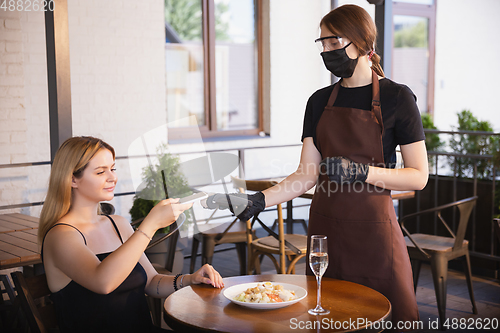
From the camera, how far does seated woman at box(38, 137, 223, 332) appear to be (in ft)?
4.62

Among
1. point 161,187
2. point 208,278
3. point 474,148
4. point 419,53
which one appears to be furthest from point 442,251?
point 419,53

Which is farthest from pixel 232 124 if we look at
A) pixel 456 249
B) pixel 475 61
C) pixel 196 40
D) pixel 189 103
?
pixel 475 61

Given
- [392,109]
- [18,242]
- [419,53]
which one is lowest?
[18,242]

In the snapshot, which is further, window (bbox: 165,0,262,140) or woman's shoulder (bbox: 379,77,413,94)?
window (bbox: 165,0,262,140)

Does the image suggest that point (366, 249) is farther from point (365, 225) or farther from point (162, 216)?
point (162, 216)

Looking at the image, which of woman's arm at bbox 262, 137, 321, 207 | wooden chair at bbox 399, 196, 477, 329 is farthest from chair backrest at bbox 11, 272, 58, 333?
wooden chair at bbox 399, 196, 477, 329

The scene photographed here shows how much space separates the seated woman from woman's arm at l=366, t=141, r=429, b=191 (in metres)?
0.58

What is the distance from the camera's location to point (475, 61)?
26.2 ft

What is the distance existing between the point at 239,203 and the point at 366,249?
433mm

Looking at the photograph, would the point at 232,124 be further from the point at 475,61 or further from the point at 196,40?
the point at 475,61

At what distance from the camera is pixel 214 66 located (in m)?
5.82

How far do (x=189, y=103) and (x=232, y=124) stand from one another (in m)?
0.59

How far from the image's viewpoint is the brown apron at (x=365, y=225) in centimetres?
164

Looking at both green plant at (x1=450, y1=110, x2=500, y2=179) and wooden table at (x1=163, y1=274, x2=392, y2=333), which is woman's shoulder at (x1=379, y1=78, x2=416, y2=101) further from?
green plant at (x1=450, y1=110, x2=500, y2=179)
